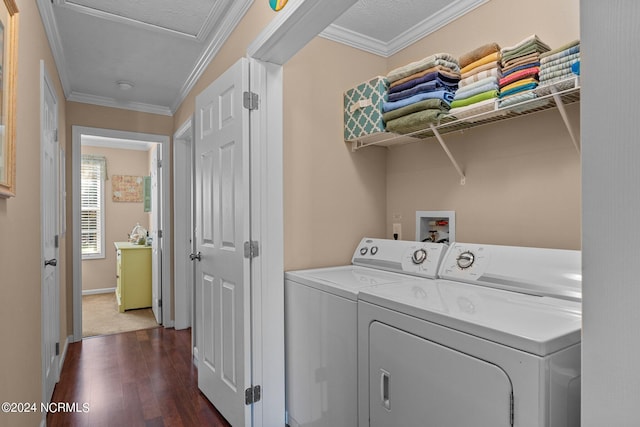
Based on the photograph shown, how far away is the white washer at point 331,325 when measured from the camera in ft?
5.16

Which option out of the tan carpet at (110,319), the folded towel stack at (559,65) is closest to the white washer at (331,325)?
the folded towel stack at (559,65)

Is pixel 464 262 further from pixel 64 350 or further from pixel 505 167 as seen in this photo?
pixel 64 350

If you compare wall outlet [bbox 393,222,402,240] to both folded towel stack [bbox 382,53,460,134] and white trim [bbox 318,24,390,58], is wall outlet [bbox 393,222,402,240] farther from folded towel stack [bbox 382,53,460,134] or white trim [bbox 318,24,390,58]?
white trim [bbox 318,24,390,58]

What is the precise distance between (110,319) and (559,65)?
484 centimetres


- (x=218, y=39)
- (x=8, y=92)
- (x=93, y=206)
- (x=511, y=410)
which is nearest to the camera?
(x=511, y=410)

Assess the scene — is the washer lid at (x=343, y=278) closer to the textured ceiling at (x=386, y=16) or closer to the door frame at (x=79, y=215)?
the textured ceiling at (x=386, y=16)

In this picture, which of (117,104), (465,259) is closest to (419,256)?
(465,259)

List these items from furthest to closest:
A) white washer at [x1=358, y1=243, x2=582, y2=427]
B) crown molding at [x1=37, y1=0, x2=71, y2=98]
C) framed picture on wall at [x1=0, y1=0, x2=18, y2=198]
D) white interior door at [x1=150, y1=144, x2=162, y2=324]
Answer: white interior door at [x1=150, y1=144, x2=162, y2=324] < crown molding at [x1=37, y1=0, x2=71, y2=98] < framed picture on wall at [x1=0, y1=0, x2=18, y2=198] < white washer at [x1=358, y1=243, x2=582, y2=427]

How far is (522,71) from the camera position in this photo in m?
1.56

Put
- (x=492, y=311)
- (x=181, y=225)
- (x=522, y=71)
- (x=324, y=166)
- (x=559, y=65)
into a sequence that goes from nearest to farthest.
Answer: (x=492, y=311) < (x=559, y=65) < (x=522, y=71) < (x=324, y=166) < (x=181, y=225)

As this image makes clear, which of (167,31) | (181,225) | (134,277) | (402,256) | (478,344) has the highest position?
(167,31)

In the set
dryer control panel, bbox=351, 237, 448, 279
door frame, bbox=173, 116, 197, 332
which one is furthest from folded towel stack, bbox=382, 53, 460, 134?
door frame, bbox=173, 116, 197, 332

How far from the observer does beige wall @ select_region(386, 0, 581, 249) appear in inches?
65.7

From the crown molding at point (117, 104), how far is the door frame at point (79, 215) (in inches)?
10.4
